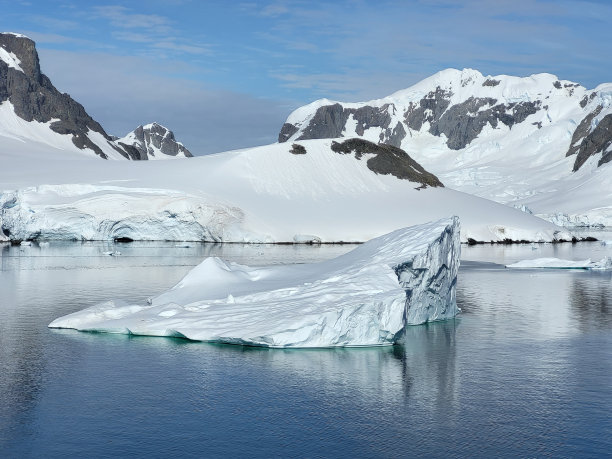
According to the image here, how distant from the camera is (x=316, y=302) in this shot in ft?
72.9

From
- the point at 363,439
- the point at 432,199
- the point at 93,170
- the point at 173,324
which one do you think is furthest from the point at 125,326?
the point at 432,199

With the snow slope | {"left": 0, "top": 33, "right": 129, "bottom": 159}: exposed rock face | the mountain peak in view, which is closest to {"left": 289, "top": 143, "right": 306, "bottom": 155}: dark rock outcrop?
the snow slope

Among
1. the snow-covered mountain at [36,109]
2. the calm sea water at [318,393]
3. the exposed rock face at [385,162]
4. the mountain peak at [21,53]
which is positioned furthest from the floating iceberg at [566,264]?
the mountain peak at [21,53]

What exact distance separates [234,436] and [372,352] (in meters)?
7.66

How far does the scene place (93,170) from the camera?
82750 mm

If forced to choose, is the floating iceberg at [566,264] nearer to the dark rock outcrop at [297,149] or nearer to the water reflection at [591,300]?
the water reflection at [591,300]

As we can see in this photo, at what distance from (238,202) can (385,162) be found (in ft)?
85.7

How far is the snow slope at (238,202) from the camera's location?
237 feet

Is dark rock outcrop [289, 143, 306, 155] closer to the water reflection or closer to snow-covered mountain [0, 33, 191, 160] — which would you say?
the water reflection

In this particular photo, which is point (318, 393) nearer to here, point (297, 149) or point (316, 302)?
point (316, 302)

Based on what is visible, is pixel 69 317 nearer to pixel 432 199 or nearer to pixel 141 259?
pixel 141 259

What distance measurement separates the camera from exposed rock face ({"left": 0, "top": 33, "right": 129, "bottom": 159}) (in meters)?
159

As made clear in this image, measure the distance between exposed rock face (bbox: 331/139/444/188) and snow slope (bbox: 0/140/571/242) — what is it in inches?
45.6

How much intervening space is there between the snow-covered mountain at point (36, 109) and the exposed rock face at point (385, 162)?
71.5m
